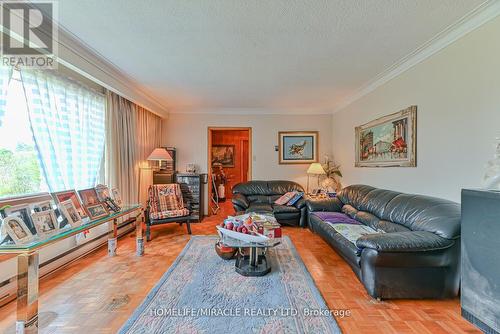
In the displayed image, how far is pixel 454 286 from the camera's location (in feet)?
6.32

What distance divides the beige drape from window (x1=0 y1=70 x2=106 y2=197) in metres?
0.22

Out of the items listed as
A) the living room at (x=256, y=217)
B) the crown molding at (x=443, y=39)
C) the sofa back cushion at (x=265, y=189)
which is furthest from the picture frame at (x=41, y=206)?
the crown molding at (x=443, y=39)

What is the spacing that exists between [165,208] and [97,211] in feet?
4.88

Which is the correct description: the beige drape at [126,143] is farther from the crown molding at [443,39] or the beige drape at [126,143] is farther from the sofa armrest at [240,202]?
the crown molding at [443,39]

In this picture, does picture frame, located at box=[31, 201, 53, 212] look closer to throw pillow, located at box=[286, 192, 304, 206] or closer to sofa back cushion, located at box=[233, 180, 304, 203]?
sofa back cushion, located at box=[233, 180, 304, 203]

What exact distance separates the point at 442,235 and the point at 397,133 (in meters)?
1.59

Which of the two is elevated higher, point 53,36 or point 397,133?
point 53,36

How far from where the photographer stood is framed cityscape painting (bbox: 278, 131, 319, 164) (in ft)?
17.3

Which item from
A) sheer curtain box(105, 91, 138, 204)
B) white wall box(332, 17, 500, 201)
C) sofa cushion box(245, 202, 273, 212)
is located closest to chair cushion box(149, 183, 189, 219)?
sheer curtain box(105, 91, 138, 204)

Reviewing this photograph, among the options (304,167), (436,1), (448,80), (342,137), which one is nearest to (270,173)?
(304,167)

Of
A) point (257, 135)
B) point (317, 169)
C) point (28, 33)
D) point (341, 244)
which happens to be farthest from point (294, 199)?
point (28, 33)

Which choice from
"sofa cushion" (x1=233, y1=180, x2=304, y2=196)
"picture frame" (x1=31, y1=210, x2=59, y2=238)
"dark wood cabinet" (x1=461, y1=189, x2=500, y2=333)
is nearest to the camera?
"dark wood cabinet" (x1=461, y1=189, x2=500, y2=333)

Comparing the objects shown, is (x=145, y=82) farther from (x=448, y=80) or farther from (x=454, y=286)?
(x=454, y=286)

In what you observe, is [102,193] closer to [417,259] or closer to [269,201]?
[269,201]
